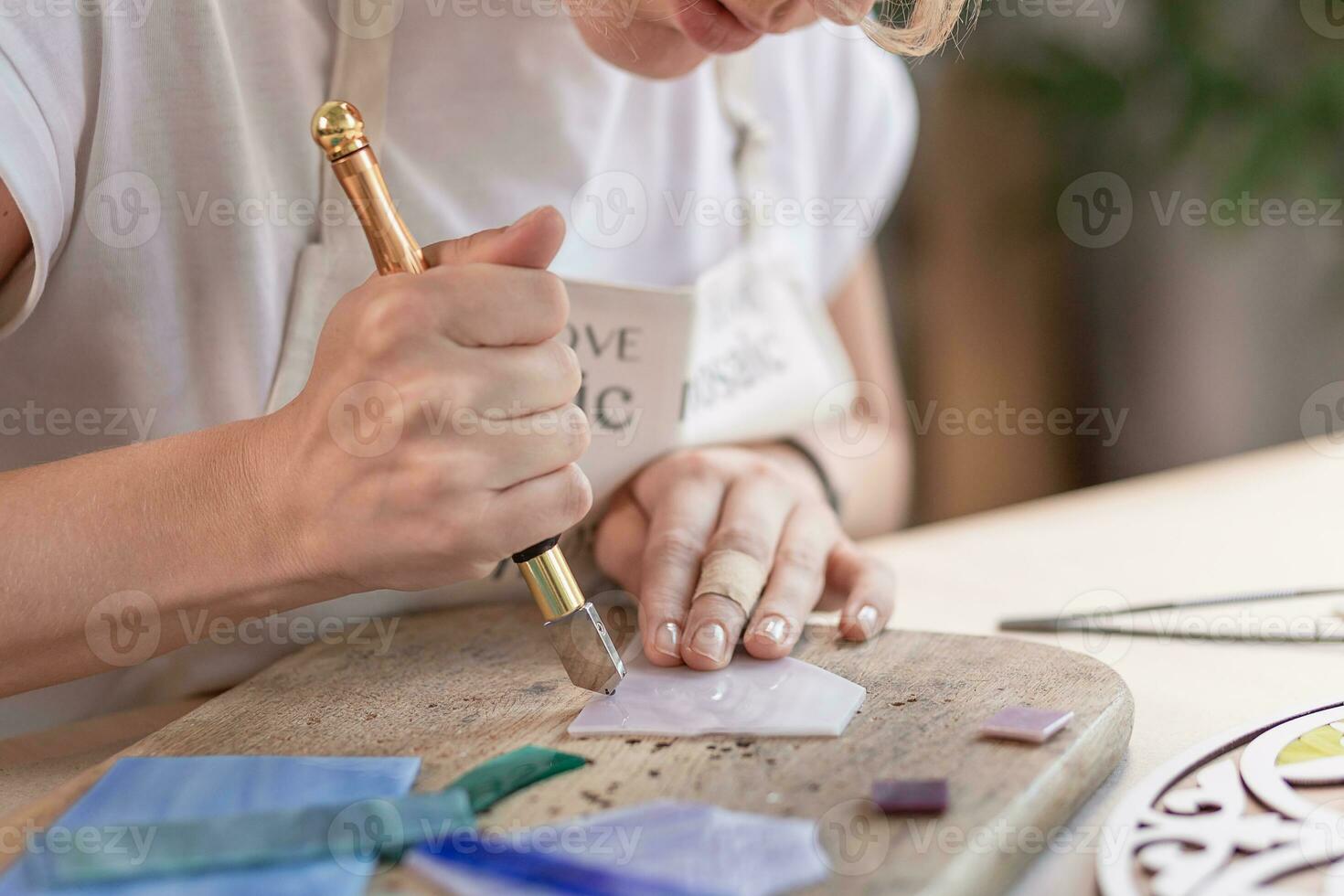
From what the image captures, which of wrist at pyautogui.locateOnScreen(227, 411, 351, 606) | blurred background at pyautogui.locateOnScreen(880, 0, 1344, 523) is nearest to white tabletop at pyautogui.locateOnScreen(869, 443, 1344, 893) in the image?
wrist at pyautogui.locateOnScreen(227, 411, 351, 606)

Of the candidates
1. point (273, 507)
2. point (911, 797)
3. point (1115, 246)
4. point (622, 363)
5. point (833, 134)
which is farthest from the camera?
point (1115, 246)

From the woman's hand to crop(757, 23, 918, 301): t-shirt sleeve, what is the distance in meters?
0.42

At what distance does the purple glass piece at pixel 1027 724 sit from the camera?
1.69 ft

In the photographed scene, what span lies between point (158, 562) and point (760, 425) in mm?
545

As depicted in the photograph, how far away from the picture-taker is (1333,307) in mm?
1841

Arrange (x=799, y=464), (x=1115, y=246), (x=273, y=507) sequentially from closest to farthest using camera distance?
(x=273, y=507)
(x=799, y=464)
(x=1115, y=246)

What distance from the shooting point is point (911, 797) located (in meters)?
0.45

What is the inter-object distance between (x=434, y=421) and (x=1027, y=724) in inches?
11.8

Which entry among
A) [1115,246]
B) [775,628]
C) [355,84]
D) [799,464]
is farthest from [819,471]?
[1115,246]

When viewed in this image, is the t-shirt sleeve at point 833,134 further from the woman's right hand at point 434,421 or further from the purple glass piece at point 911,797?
the purple glass piece at point 911,797

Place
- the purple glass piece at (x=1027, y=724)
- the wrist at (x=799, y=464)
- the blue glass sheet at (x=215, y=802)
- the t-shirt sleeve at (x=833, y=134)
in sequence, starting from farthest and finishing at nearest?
the t-shirt sleeve at (x=833, y=134), the wrist at (x=799, y=464), the purple glass piece at (x=1027, y=724), the blue glass sheet at (x=215, y=802)

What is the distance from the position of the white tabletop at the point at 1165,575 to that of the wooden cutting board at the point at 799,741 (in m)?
0.03

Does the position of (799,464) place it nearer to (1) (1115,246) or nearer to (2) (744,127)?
(2) (744,127)

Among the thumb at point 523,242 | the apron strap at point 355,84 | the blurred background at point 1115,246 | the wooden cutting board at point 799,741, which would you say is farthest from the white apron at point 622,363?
the blurred background at point 1115,246
